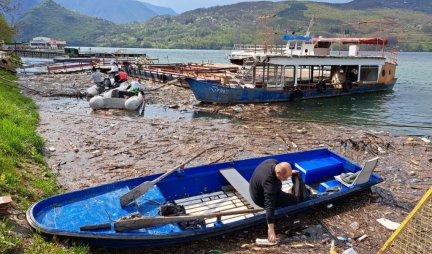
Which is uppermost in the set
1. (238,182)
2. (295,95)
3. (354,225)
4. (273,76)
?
(273,76)

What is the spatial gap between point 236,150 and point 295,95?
551 inches

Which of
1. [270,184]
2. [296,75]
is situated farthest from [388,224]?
[296,75]

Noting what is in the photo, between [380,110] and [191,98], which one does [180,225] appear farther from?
[380,110]

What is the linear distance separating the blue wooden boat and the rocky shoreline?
0.48m

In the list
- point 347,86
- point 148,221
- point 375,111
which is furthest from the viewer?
point 347,86

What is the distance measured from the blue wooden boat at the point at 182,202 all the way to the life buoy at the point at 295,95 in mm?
15946

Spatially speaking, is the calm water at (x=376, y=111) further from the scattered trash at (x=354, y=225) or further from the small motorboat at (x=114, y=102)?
the scattered trash at (x=354, y=225)

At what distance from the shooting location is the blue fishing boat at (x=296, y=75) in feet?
77.5

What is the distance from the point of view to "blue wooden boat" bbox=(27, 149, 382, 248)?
600cm

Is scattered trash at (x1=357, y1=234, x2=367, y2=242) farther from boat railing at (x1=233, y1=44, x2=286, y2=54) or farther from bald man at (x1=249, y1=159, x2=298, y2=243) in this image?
boat railing at (x1=233, y1=44, x2=286, y2=54)

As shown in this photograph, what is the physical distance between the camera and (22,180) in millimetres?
7852

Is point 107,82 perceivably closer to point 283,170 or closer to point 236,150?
point 236,150

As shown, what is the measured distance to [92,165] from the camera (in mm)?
10945

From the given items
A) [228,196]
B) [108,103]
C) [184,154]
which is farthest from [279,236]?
[108,103]
